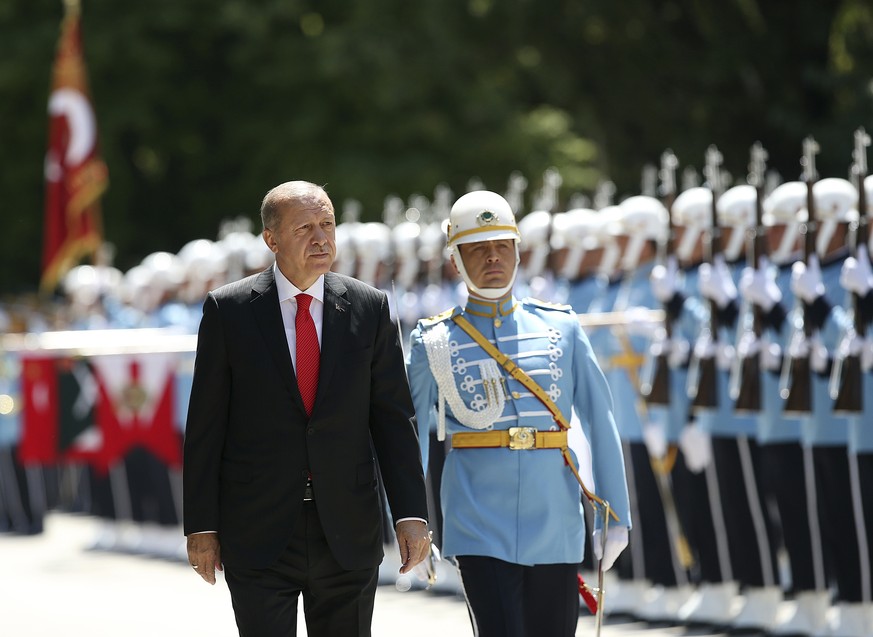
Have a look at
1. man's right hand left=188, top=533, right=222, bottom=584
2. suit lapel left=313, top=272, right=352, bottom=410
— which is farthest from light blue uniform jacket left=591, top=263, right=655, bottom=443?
man's right hand left=188, top=533, right=222, bottom=584

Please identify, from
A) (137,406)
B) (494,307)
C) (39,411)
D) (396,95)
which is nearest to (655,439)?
(494,307)

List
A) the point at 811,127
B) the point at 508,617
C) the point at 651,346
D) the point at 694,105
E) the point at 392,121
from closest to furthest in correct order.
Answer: the point at 508,617, the point at 651,346, the point at 811,127, the point at 694,105, the point at 392,121

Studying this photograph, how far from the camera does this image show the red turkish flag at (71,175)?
21922 mm

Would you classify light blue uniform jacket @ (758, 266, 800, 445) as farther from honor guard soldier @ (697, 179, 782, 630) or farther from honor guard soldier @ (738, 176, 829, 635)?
honor guard soldier @ (697, 179, 782, 630)

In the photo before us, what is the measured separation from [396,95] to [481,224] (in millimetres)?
20826

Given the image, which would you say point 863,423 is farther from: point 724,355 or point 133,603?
point 133,603

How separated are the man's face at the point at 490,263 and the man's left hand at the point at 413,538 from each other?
1017 millimetres

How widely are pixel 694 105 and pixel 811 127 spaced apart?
2.76 metres

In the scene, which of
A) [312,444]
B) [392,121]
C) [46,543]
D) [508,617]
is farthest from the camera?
[392,121]

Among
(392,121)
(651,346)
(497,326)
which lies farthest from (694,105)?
(497,326)

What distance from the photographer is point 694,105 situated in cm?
2147

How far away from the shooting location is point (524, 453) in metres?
6.27

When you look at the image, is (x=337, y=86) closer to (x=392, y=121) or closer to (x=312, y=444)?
(x=392, y=121)

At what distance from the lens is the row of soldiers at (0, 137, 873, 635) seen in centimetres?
923
